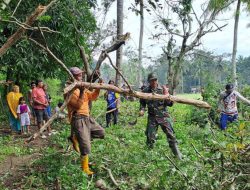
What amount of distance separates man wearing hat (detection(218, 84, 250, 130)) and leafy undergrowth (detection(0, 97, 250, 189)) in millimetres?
1326

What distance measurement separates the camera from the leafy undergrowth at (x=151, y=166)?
516cm

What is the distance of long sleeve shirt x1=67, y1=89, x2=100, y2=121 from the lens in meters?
6.72

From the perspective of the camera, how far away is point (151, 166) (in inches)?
278

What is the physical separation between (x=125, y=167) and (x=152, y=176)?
0.62 m

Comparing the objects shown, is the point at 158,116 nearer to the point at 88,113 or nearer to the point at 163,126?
the point at 163,126

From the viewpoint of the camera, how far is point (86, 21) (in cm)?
1454

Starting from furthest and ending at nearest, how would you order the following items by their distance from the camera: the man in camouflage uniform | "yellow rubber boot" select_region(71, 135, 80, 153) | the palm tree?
the palm tree → the man in camouflage uniform → "yellow rubber boot" select_region(71, 135, 80, 153)

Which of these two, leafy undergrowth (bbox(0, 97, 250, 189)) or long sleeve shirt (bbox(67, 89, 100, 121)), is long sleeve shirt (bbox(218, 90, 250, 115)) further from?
long sleeve shirt (bbox(67, 89, 100, 121))

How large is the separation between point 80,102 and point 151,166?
171 cm

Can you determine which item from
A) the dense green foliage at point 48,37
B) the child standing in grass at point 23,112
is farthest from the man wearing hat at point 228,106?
the child standing in grass at point 23,112

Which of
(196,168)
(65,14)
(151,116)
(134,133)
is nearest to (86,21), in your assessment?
(65,14)

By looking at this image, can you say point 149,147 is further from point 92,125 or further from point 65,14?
point 65,14

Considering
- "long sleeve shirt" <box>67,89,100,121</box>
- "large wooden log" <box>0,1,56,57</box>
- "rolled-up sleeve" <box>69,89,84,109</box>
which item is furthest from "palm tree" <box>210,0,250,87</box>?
"large wooden log" <box>0,1,56,57</box>

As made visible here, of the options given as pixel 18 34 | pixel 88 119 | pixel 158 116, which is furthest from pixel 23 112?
pixel 18 34
